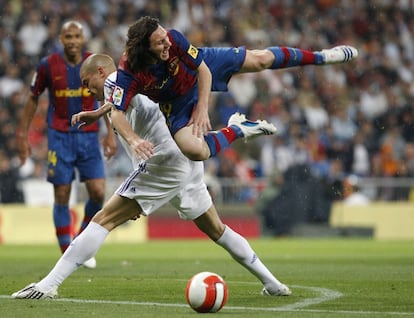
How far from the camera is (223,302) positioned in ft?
24.9

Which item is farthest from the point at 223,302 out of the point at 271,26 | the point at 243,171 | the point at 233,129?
the point at 271,26

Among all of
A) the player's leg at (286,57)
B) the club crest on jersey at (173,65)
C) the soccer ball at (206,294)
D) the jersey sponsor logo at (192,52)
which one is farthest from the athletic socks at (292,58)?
Result: the soccer ball at (206,294)

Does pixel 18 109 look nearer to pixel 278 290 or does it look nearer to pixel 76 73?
pixel 76 73

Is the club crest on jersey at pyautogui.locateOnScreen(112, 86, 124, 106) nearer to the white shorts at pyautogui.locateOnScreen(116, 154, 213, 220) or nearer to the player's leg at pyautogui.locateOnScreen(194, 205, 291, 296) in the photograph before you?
the white shorts at pyautogui.locateOnScreen(116, 154, 213, 220)

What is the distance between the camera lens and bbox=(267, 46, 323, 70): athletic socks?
9594 mm

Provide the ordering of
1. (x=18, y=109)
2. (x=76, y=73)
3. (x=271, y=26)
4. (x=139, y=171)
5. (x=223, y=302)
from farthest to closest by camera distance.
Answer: (x=271, y=26) → (x=18, y=109) → (x=76, y=73) → (x=139, y=171) → (x=223, y=302)

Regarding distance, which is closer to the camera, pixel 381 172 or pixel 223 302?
pixel 223 302

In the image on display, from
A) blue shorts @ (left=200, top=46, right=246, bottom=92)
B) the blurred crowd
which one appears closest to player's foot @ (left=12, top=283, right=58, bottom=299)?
blue shorts @ (left=200, top=46, right=246, bottom=92)

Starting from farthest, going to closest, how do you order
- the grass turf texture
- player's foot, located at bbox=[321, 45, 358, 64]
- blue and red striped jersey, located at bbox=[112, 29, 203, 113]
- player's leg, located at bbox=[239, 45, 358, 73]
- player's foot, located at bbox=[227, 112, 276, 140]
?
player's foot, located at bbox=[321, 45, 358, 64] → player's leg, located at bbox=[239, 45, 358, 73] → player's foot, located at bbox=[227, 112, 276, 140] → blue and red striped jersey, located at bbox=[112, 29, 203, 113] → the grass turf texture

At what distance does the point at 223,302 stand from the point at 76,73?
5.29 m

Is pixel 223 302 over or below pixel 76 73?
below

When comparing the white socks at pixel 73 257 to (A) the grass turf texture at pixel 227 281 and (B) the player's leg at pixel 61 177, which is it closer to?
(A) the grass turf texture at pixel 227 281

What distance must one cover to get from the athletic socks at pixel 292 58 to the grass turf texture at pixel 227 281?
2094 millimetres

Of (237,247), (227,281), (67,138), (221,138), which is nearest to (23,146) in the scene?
(67,138)
